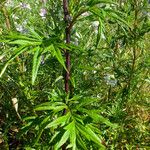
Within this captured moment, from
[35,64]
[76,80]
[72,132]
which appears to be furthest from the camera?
[76,80]

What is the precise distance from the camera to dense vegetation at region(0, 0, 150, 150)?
7.59 feet

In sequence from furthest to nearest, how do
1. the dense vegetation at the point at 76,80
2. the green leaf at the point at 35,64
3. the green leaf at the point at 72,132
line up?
the dense vegetation at the point at 76,80, the green leaf at the point at 72,132, the green leaf at the point at 35,64

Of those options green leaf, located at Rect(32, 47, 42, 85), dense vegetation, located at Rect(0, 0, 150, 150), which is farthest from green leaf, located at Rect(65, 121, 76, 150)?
green leaf, located at Rect(32, 47, 42, 85)

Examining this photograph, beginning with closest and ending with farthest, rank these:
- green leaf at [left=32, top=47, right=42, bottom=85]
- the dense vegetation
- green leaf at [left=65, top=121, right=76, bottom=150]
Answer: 1. green leaf at [left=32, top=47, right=42, bottom=85]
2. green leaf at [left=65, top=121, right=76, bottom=150]
3. the dense vegetation

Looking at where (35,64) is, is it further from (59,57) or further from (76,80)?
(76,80)

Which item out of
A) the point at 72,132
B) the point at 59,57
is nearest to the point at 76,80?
the point at 72,132

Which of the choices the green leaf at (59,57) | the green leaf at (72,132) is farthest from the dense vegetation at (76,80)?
the green leaf at (59,57)

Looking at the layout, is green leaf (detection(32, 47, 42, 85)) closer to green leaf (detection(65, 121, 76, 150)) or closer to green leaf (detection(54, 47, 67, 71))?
green leaf (detection(54, 47, 67, 71))

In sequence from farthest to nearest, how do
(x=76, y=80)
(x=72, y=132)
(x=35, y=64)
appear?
(x=76, y=80) → (x=72, y=132) → (x=35, y=64)

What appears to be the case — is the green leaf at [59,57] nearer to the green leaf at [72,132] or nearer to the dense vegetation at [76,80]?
the dense vegetation at [76,80]

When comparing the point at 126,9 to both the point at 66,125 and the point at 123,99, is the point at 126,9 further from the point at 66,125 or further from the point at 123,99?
the point at 66,125

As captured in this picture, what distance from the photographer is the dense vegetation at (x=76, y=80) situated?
231 cm

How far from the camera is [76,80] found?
2766 millimetres

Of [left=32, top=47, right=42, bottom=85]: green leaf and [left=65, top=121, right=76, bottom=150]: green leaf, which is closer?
[left=32, top=47, right=42, bottom=85]: green leaf
